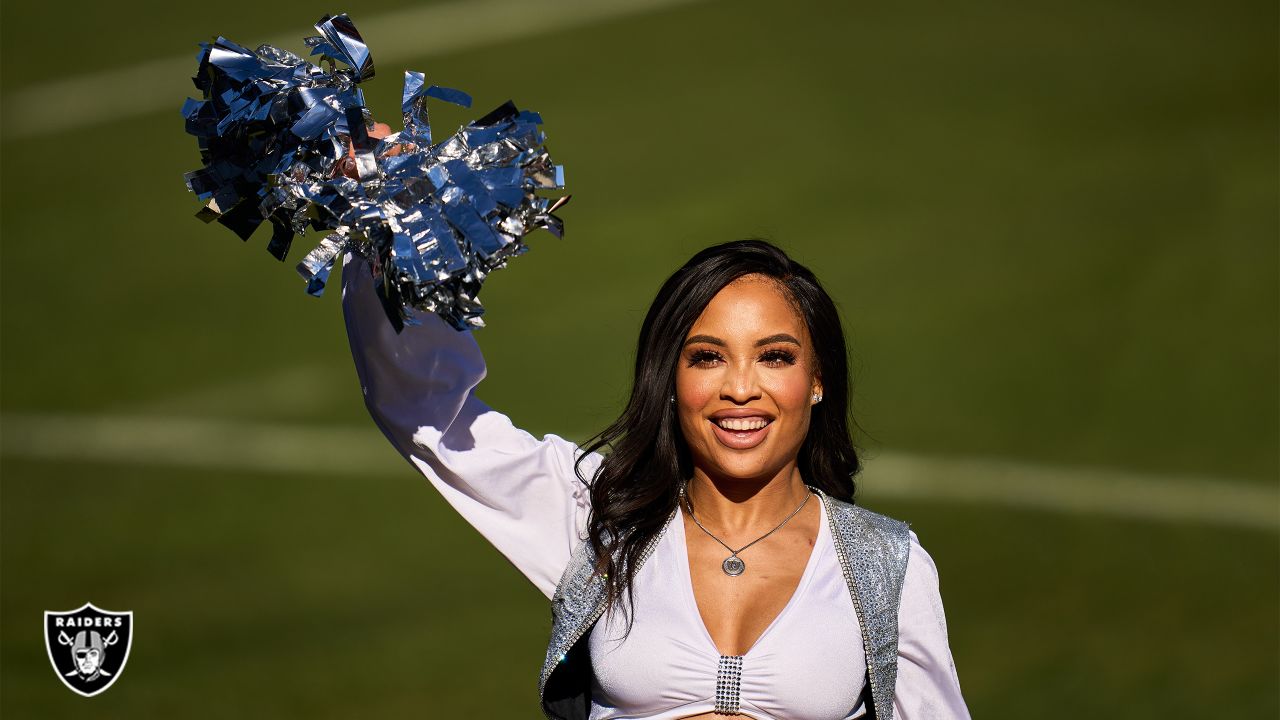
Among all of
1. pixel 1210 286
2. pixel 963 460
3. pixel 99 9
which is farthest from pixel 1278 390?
pixel 99 9

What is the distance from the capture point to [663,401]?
3.32 m

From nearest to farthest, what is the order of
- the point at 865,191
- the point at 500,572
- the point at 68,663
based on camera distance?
the point at 68,663 → the point at 500,572 → the point at 865,191

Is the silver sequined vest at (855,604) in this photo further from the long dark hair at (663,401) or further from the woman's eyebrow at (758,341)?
the woman's eyebrow at (758,341)

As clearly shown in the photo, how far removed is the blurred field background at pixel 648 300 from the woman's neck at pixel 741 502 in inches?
103

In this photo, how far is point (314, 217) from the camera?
117 inches

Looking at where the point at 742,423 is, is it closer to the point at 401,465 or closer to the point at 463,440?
the point at 463,440

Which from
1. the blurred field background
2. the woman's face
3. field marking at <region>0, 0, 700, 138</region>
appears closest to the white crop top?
the woman's face

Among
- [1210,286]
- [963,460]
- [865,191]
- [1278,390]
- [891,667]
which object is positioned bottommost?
[891,667]

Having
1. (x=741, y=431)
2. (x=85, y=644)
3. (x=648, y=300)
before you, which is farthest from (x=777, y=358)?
(x=648, y=300)

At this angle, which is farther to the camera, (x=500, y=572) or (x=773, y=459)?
(x=500, y=572)

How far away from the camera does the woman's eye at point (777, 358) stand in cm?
326

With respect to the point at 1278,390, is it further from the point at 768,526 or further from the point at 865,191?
the point at 768,526

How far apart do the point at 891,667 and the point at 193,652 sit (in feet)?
11.9

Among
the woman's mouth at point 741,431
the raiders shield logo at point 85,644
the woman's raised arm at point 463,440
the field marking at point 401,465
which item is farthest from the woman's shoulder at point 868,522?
the field marking at point 401,465
